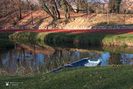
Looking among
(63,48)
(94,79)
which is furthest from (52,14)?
(94,79)

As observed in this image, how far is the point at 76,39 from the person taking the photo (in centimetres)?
4572

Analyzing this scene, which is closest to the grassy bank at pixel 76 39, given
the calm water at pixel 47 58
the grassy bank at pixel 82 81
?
the calm water at pixel 47 58

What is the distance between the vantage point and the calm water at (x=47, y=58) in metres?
27.0

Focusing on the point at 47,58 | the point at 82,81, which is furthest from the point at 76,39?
the point at 82,81

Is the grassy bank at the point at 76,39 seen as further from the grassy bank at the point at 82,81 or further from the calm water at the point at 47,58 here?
the grassy bank at the point at 82,81

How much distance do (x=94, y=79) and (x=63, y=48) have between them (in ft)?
93.3

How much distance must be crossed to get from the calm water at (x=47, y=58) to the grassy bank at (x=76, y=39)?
3.83 m

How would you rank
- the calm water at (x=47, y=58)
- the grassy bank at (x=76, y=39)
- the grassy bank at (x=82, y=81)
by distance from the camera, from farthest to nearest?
the grassy bank at (x=76, y=39) → the calm water at (x=47, y=58) → the grassy bank at (x=82, y=81)

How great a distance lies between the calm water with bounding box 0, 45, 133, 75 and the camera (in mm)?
27016

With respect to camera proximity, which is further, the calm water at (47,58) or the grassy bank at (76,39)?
the grassy bank at (76,39)

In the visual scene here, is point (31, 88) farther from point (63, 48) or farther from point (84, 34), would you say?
point (84, 34)

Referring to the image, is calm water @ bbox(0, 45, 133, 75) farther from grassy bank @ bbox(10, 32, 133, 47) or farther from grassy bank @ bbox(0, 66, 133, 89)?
grassy bank @ bbox(0, 66, 133, 89)

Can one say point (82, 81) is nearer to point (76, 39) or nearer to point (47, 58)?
point (47, 58)

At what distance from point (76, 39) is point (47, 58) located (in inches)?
532
